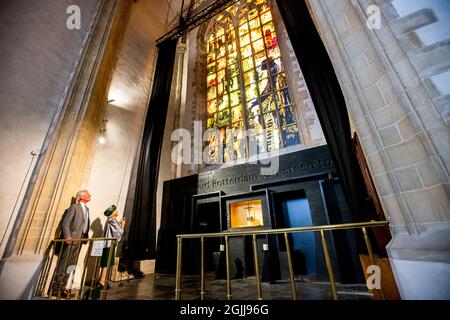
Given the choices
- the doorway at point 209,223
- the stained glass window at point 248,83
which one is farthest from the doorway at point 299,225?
the doorway at point 209,223

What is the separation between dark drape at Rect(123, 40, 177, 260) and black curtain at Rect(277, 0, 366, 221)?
383 centimetres

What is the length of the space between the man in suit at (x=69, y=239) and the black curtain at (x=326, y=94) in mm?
3923

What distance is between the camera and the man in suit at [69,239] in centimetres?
272

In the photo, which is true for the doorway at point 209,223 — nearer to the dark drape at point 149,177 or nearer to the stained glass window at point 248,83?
the dark drape at point 149,177

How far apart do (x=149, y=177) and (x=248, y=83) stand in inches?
164

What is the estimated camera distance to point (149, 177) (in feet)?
15.5

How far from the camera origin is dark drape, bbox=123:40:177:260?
4082 mm

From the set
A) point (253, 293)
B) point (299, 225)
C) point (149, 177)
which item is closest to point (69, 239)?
point (149, 177)

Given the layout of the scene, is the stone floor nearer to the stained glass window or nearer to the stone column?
the stone column

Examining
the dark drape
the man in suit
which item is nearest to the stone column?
the man in suit

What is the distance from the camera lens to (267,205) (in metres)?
3.73

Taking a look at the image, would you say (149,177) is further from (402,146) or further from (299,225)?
(402,146)

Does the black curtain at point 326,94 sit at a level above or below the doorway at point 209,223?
above

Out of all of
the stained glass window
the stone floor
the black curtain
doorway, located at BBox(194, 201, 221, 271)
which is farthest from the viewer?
the stained glass window
